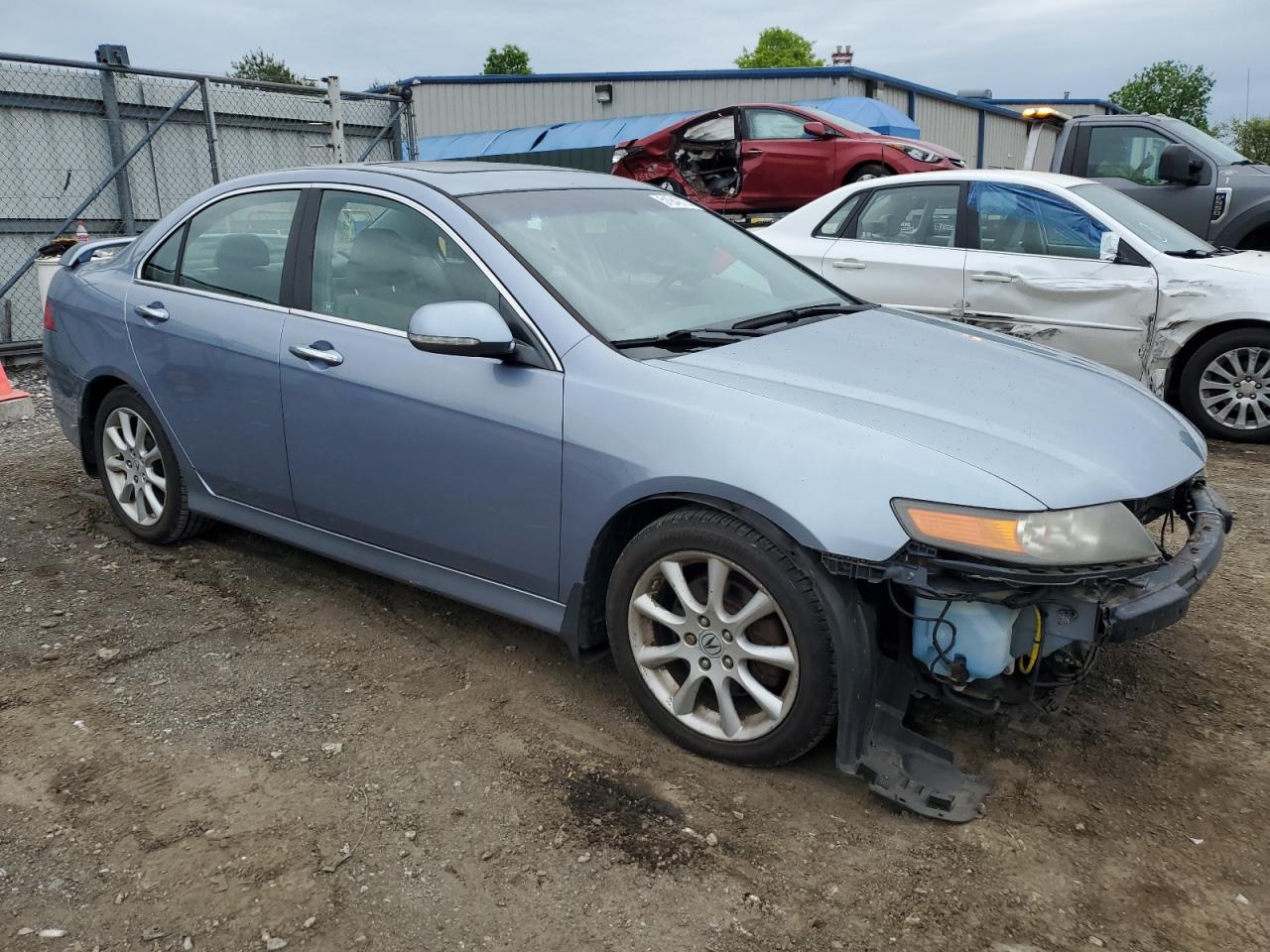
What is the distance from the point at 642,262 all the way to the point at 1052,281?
4068mm

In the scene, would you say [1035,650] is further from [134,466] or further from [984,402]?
[134,466]

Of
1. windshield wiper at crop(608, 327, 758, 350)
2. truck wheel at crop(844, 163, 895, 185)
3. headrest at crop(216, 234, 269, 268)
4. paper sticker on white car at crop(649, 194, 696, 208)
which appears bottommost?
windshield wiper at crop(608, 327, 758, 350)

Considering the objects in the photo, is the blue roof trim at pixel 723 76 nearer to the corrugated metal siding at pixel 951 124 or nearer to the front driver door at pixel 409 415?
the corrugated metal siding at pixel 951 124

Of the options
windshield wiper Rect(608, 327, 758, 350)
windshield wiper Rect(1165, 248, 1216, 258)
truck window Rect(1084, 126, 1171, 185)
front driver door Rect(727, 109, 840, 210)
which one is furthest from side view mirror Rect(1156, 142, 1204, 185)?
windshield wiper Rect(608, 327, 758, 350)

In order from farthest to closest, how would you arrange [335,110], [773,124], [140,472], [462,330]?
[773,124] → [335,110] → [140,472] → [462,330]

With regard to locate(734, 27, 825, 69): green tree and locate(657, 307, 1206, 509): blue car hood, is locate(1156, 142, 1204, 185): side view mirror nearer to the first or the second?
locate(657, 307, 1206, 509): blue car hood

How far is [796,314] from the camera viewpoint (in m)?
3.76

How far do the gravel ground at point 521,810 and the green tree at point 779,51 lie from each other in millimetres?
73952

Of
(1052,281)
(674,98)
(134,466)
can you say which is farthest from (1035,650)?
(674,98)

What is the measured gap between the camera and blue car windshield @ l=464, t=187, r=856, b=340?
3.41 m

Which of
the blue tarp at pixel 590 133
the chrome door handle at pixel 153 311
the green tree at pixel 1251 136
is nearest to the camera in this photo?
the chrome door handle at pixel 153 311

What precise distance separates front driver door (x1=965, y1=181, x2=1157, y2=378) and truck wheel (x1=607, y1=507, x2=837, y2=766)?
4616 mm

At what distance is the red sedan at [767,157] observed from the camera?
1140 centimetres

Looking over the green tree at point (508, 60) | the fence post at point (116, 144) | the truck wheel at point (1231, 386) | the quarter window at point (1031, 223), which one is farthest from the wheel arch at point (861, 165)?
the green tree at point (508, 60)
